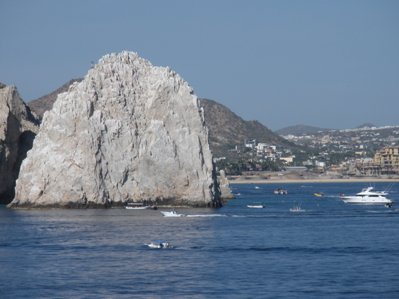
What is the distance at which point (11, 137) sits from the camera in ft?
461

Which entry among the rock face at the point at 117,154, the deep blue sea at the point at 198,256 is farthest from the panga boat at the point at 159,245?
the rock face at the point at 117,154

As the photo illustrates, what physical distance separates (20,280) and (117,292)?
7068 mm

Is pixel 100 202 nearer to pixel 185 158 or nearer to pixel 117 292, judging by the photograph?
pixel 185 158

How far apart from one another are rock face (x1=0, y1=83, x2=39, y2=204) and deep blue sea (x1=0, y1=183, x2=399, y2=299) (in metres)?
29.0

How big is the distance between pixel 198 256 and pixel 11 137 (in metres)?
73.2

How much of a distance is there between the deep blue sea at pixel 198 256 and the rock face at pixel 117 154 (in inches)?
244

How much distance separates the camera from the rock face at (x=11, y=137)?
13888 cm

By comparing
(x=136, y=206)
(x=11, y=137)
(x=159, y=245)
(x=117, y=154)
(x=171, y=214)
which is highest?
(x=11, y=137)

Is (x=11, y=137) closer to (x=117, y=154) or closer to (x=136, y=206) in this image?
(x=117, y=154)

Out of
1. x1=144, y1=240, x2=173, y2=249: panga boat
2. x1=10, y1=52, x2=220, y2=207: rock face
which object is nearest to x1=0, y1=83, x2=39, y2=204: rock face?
x1=10, y1=52, x2=220, y2=207: rock face

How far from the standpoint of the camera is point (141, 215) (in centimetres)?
10769

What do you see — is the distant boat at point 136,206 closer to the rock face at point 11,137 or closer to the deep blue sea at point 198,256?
the deep blue sea at point 198,256

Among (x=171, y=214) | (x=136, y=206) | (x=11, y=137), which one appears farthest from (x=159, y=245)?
(x=11, y=137)

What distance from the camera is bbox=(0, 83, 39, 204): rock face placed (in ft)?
456
